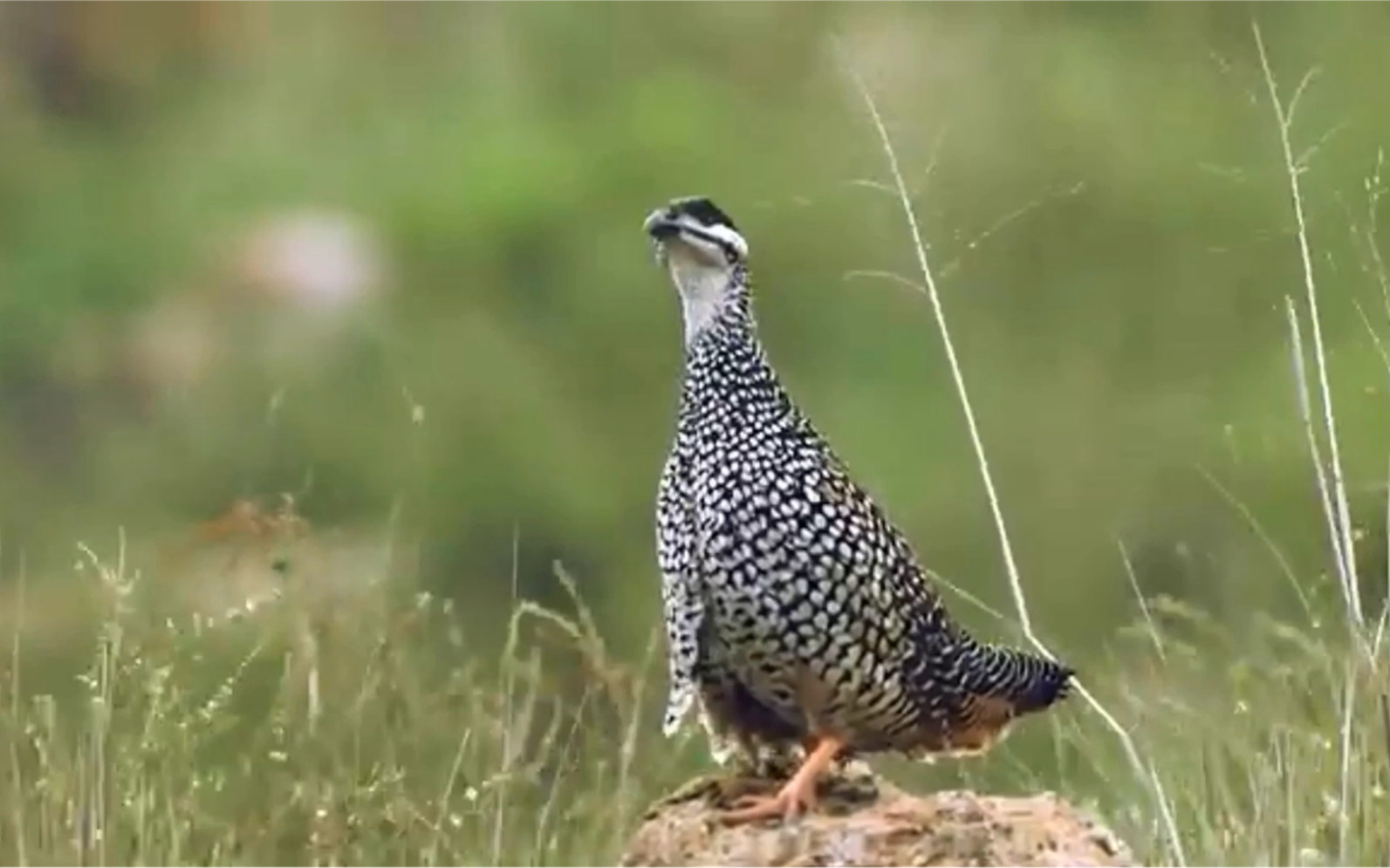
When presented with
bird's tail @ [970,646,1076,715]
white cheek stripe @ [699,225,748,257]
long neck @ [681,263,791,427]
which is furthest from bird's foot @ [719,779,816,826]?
white cheek stripe @ [699,225,748,257]

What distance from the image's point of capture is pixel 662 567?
8.46 feet

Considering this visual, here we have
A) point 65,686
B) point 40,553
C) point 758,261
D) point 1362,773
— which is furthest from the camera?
point 758,261

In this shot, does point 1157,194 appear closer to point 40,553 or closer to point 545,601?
point 545,601

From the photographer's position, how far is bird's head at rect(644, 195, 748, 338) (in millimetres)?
2504

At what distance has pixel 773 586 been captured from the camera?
2525 millimetres

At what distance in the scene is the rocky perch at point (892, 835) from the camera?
2469 mm

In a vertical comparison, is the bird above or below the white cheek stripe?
below

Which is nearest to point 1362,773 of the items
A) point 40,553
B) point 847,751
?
point 847,751

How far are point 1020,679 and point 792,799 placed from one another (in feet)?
0.96

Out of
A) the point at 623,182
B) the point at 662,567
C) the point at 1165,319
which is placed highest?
the point at 623,182

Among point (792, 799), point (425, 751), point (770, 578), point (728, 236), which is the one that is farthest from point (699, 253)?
point (425, 751)

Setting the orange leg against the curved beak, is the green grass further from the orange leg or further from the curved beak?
the curved beak

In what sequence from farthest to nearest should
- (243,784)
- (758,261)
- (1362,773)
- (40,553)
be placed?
1. (758,261)
2. (40,553)
3. (243,784)
4. (1362,773)

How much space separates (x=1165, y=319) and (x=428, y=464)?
3.98 feet
